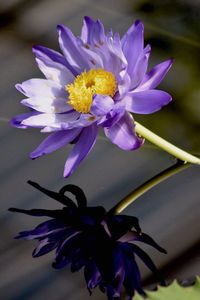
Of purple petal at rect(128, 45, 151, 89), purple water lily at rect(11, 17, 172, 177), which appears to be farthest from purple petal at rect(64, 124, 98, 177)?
purple petal at rect(128, 45, 151, 89)

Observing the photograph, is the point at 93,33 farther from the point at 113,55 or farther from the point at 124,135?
the point at 124,135

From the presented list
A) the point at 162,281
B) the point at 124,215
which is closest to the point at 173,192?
the point at 124,215

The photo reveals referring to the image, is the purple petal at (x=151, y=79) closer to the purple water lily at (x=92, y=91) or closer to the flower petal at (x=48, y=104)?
the purple water lily at (x=92, y=91)

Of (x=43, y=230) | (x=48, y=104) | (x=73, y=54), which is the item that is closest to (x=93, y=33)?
(x=73, y=54)

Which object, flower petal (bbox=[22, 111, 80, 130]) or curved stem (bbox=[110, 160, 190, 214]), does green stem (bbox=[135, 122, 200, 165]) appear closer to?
curved stem (bbox=[110, 160, 190, 214])

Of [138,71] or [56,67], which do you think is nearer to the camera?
[138,71]

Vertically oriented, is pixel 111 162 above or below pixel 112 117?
below
